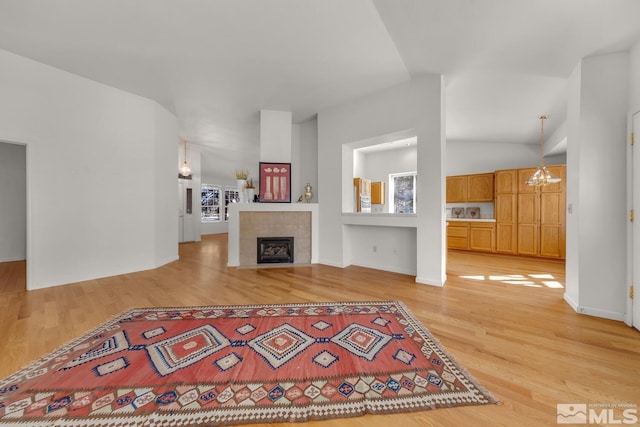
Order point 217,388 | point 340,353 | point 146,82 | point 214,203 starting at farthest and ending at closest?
point 214,203, point 146,82, point 340,353, point 217,388

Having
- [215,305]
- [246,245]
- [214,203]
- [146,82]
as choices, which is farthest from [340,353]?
[214,203]

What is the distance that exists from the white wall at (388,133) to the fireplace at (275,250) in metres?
0.66

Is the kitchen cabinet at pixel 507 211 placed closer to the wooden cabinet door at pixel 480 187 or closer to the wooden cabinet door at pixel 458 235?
the wooden cabinet door at pixel 480 187

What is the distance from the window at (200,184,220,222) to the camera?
32.1ft

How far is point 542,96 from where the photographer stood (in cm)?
354

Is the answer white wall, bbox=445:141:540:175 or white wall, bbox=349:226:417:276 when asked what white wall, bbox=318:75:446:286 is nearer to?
white wall, bbox=349:226:417:276

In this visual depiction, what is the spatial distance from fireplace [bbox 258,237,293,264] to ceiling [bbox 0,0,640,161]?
2608 millimetres

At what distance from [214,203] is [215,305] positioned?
833 cm

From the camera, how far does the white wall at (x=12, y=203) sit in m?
4.56

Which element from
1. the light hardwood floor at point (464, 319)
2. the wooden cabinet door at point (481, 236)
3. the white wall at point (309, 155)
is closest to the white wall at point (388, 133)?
the light hardwood floor at point (464, 319)

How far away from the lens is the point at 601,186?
2.42 m

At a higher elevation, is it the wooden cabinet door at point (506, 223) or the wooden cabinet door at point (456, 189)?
the wooden cabinet door at point (456, 189)

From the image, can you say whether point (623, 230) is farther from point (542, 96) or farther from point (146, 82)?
point (146, 82)

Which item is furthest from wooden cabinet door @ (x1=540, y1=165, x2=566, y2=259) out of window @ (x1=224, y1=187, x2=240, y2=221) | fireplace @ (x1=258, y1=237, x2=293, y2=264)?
window @ (x1=224, y1=187, x2=240, y2=221)
